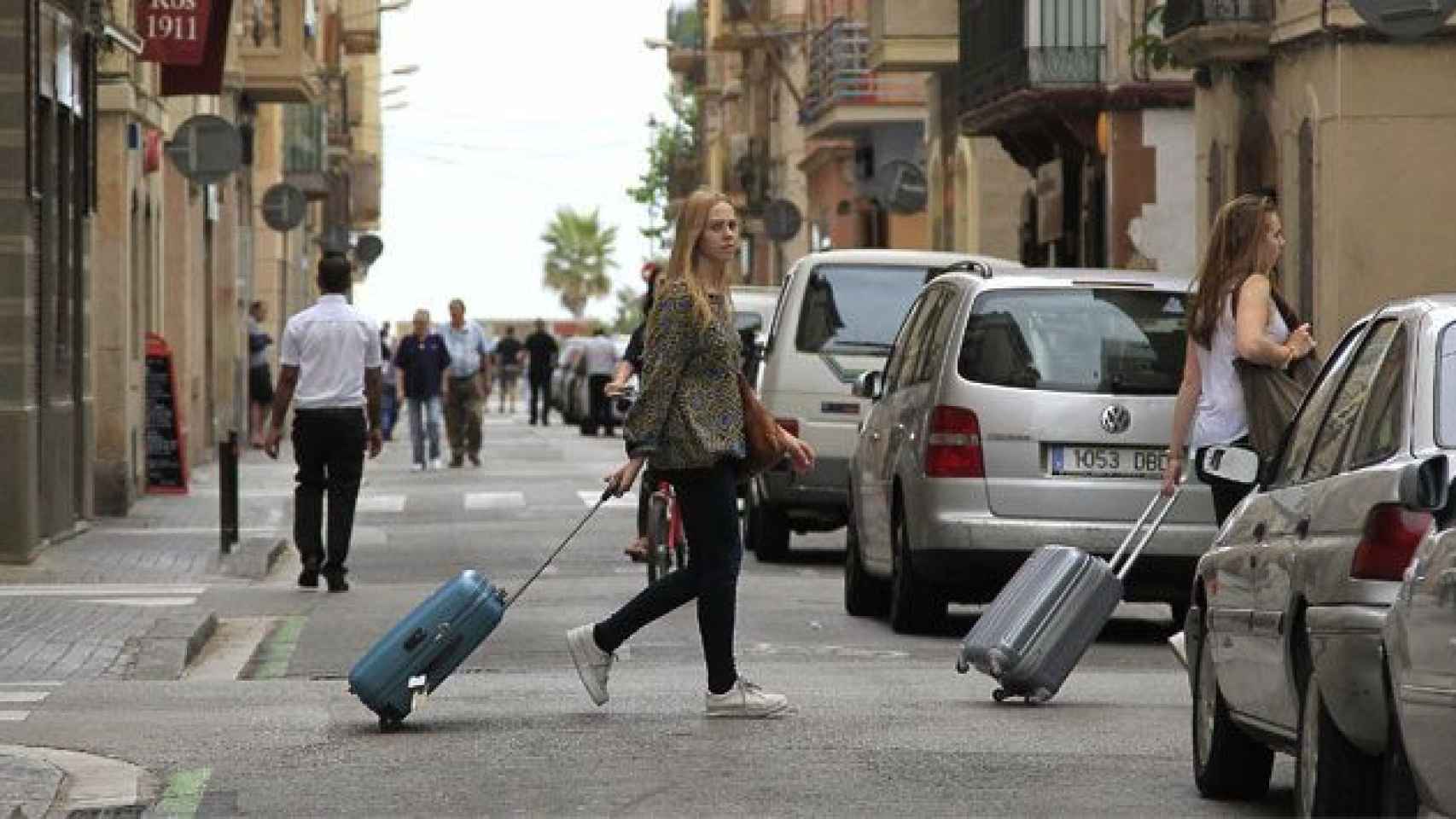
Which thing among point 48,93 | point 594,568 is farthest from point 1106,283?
point 48,93

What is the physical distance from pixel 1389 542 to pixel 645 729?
491 centimetres

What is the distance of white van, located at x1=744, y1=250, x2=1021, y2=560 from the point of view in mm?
25109

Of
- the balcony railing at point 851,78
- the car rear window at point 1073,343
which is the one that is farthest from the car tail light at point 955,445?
the balcony railing at point 851,78

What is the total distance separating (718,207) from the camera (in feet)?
45.6

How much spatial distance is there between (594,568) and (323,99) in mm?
51830

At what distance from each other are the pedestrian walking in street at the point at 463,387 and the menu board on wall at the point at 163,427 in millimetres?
7935

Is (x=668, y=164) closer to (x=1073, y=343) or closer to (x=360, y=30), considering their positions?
(x=360, y=30)

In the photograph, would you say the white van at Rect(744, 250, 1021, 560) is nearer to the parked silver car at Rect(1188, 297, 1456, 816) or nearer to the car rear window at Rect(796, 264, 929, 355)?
the car rear window at Rect(796, 264, 929, 355)

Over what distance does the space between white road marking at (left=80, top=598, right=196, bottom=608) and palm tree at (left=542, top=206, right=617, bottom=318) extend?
16639 centimetres

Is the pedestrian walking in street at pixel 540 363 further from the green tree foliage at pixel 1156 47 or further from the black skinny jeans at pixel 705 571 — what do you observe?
the black skinny jeans at pixel 705 571

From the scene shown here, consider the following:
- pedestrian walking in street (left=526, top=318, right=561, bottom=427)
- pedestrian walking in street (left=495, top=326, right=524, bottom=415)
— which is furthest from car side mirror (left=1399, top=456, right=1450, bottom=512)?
pedestrian walking in street (left=495, top=326, right=524, bottom=415)

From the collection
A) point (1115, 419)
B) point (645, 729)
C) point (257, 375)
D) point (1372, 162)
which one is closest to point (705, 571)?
point (645, 729)

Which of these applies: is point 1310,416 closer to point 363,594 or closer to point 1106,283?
point 1106,283

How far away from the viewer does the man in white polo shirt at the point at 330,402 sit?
69.9 feet
